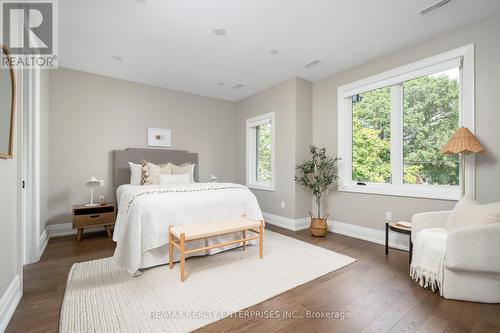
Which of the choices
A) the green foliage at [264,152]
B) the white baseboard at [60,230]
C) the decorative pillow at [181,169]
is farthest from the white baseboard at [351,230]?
the white baseboard at [60,230]

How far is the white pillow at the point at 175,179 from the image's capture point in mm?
3832

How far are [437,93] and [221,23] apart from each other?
9.32 feet

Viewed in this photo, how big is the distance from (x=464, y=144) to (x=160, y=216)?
3284 mm

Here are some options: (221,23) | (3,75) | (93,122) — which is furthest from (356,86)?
(93,122)

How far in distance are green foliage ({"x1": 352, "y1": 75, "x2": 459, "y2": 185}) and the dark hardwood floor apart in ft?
4.36

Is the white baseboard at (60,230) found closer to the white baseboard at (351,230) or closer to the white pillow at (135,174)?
the white pillow at (135,174)

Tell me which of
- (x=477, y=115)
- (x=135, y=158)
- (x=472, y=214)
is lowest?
(x=472, y=214)

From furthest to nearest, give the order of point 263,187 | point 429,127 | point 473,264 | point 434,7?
1. point 263,187
2. point 429,127
3. point 434,7
4. point 473,264

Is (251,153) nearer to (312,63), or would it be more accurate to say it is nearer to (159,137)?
(159,137)

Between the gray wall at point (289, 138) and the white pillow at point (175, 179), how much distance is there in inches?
66.7

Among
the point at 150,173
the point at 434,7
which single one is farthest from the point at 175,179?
the point at 434,7

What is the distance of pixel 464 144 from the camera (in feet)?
7.68

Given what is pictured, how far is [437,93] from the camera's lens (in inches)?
115

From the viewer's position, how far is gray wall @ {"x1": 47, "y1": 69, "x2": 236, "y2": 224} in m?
3.67
